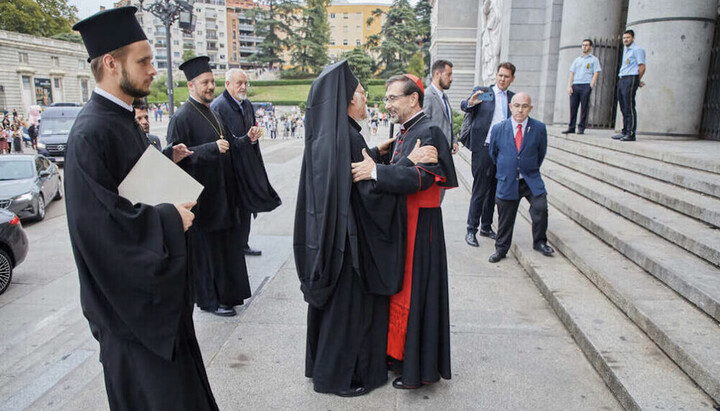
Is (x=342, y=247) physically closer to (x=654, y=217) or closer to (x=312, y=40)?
(x=654, y=217)

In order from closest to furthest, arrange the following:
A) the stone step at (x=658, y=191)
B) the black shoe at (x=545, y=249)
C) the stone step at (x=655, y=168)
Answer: the stone step at (x=658, y=191) → the stone step at (x=655, y=168) → the black shoe at (x=545, y=249)

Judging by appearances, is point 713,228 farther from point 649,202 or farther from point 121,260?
point 121,260

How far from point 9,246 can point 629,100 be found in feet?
32.7

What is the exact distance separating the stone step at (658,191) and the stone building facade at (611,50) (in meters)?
1.88

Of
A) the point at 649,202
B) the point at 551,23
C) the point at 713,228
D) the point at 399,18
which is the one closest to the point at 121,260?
the point at 713,228

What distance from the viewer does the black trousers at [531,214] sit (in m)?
5.71

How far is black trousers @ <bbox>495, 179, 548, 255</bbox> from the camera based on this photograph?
5715mm

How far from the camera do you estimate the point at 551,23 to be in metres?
13.6

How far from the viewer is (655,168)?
6574mm

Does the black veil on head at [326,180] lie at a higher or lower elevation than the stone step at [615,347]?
higher

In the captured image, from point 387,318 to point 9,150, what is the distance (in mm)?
23989

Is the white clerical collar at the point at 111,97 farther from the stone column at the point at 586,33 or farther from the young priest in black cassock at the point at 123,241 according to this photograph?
the stone column at the point at 586,33

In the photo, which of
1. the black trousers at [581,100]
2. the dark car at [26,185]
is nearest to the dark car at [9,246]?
the dark car at [26,185]

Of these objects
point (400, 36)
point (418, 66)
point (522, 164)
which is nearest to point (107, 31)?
point (522, 164)
